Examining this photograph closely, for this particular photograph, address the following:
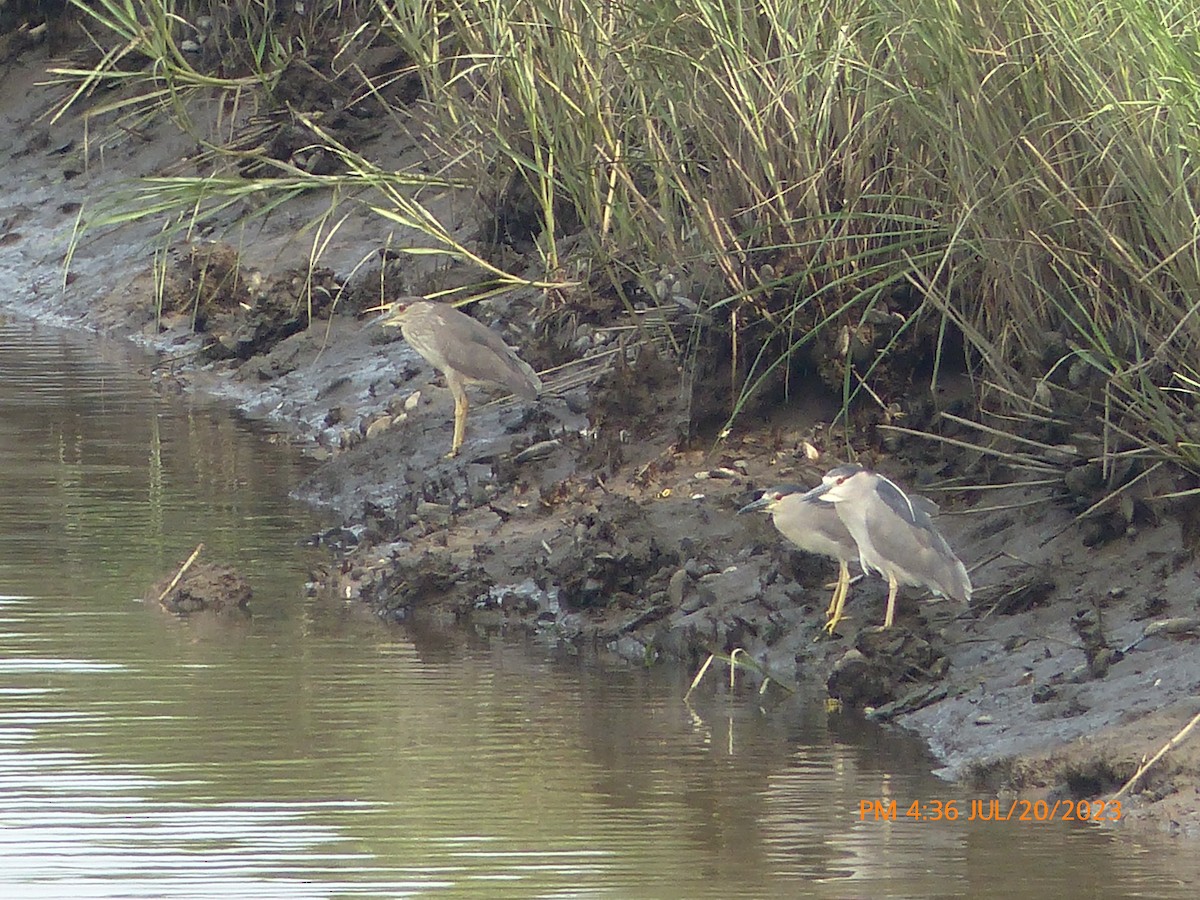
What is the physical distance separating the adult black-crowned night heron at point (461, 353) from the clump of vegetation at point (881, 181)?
294mm

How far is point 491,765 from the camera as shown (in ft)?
19.6

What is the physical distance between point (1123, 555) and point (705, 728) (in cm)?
144

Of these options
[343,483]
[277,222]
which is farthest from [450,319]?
[277,222]

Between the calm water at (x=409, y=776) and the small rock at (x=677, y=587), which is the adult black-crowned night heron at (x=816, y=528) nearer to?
the small rock at (x=677, y=587)

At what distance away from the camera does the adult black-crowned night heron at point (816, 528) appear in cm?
714

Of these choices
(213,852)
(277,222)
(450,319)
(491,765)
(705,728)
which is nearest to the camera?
(213,852)

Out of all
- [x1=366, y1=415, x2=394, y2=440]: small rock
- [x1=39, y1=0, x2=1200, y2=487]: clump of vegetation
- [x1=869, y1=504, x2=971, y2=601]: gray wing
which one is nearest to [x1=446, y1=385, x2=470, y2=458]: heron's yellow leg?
[x1=39, y1=0, x2=1200, y2=487]: clump of vegetation

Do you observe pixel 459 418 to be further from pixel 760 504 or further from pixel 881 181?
pixel 760 504

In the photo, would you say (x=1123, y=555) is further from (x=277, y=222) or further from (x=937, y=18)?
(x=277, y=222)

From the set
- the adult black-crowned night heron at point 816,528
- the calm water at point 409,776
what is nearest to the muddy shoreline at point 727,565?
the adult black-crowned night heron at point 816,528

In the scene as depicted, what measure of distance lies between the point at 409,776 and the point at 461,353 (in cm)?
394

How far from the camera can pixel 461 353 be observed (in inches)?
379
